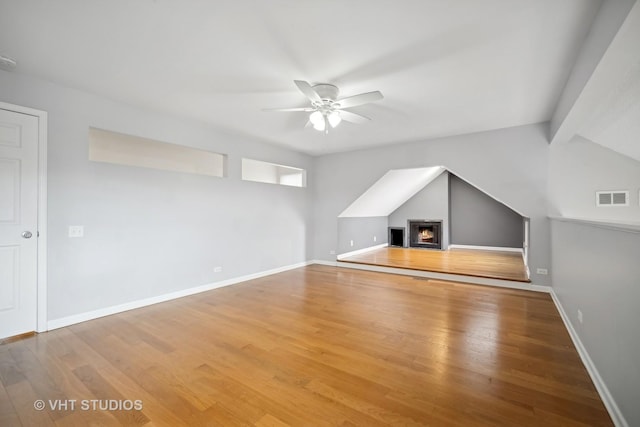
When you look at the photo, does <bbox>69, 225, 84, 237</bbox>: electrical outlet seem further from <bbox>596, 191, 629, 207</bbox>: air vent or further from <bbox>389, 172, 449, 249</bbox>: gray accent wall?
<bbox>389, 172, 449, 249</bbox>: gray accent wall

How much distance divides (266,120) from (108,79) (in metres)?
1.83

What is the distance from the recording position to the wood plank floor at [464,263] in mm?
4848

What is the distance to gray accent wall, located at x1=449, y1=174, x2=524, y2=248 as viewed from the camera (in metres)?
7.66

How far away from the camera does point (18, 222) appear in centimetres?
266

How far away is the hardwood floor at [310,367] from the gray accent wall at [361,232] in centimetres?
299

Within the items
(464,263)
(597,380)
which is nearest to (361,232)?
(464,263)

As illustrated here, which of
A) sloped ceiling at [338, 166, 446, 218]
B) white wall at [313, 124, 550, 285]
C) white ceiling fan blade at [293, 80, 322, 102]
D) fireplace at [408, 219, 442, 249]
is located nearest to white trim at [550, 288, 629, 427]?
white wall at [313, 124, 550, 285]

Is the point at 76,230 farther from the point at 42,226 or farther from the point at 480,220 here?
the point at 480,220

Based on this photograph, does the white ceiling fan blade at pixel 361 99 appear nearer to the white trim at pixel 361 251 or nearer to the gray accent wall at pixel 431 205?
the white trim at pixel 361 251

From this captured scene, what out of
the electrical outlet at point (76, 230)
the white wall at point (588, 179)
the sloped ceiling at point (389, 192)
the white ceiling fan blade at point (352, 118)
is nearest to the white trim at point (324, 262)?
the sloped ceiling at point (389, 192)

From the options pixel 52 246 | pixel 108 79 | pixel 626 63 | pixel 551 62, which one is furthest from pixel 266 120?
pixel 626 63

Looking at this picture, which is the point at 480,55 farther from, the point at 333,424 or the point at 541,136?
the point at 333,424

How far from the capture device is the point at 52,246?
2.84m

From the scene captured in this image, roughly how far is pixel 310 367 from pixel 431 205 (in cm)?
719
